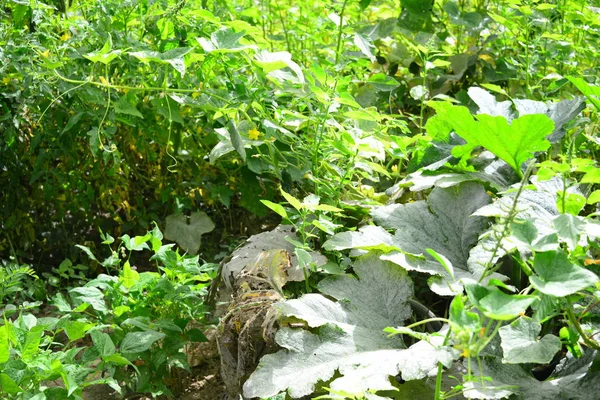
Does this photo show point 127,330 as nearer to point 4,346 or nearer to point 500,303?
point 4,346

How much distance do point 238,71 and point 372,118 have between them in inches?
24.3

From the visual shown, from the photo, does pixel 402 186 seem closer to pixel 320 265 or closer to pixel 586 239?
pixel 320 265

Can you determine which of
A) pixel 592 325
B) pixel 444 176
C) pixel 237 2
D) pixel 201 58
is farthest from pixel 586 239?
pixel 237 2

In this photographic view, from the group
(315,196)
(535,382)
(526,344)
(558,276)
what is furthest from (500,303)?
(315,196)

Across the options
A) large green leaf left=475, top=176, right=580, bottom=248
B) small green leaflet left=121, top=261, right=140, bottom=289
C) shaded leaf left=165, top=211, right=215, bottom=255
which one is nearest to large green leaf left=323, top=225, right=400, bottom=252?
large green leaf left=475, top=176, right=580, bottom=248

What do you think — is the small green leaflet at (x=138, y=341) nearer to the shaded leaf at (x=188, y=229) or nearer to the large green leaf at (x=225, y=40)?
the large green leaf at (x=225, y=40)

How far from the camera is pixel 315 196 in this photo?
1.90 meters

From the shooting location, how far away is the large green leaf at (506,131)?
60.4 inches

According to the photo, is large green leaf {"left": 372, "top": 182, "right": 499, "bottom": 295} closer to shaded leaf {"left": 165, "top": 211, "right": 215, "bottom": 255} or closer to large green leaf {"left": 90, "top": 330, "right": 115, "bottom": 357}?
large green leaf {"left": 90, "top": 330, "right": 115, "bottom": 357}

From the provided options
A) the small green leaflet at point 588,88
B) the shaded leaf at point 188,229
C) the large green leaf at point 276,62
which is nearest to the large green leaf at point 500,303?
the small green leaflet at point 588,88

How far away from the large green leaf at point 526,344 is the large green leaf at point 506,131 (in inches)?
14.9

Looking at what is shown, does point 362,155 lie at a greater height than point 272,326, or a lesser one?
greater

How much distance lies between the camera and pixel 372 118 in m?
1.97

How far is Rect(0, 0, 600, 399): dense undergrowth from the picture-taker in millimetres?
1464
